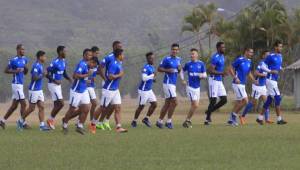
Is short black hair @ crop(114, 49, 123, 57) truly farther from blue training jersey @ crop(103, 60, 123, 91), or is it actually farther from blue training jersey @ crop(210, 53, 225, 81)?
blue training jersey @ crop(210, 53, 225, 81)

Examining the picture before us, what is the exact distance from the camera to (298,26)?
55.2m

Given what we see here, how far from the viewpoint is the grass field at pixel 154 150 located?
13672 mm

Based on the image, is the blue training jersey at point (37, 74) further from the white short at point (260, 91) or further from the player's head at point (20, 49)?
the white short at point (260, 91)

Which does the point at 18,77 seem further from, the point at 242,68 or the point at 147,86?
the point at 242,68

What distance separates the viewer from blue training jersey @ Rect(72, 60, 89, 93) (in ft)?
71.8

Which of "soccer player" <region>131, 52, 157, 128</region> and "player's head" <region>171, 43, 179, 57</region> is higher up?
"player's head" <region>171, 43, 179, 57</region>

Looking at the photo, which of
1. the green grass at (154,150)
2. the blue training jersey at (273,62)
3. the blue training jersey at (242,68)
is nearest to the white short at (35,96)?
the green grass at (154,150)

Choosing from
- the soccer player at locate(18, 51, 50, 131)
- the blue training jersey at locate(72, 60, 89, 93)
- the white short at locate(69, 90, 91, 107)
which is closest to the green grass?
the white short at locate(69, 90, 91, 107)

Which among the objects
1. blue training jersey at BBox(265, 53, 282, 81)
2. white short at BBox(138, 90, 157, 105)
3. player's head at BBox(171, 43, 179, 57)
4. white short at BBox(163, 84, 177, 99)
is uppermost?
player's head at BBox(171, 43, 179, 57)

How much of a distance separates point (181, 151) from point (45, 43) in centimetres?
17422

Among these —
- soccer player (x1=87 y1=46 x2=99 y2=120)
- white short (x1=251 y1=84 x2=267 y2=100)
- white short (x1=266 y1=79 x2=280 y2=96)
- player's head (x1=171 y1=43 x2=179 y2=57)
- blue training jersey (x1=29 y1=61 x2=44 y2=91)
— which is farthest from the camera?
white short (x1=251 y1=84 x2=267 y2=100)

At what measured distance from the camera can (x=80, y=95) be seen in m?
21.8

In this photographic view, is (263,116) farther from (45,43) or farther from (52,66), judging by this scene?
(45,43)

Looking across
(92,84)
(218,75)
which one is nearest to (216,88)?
(218,75)
